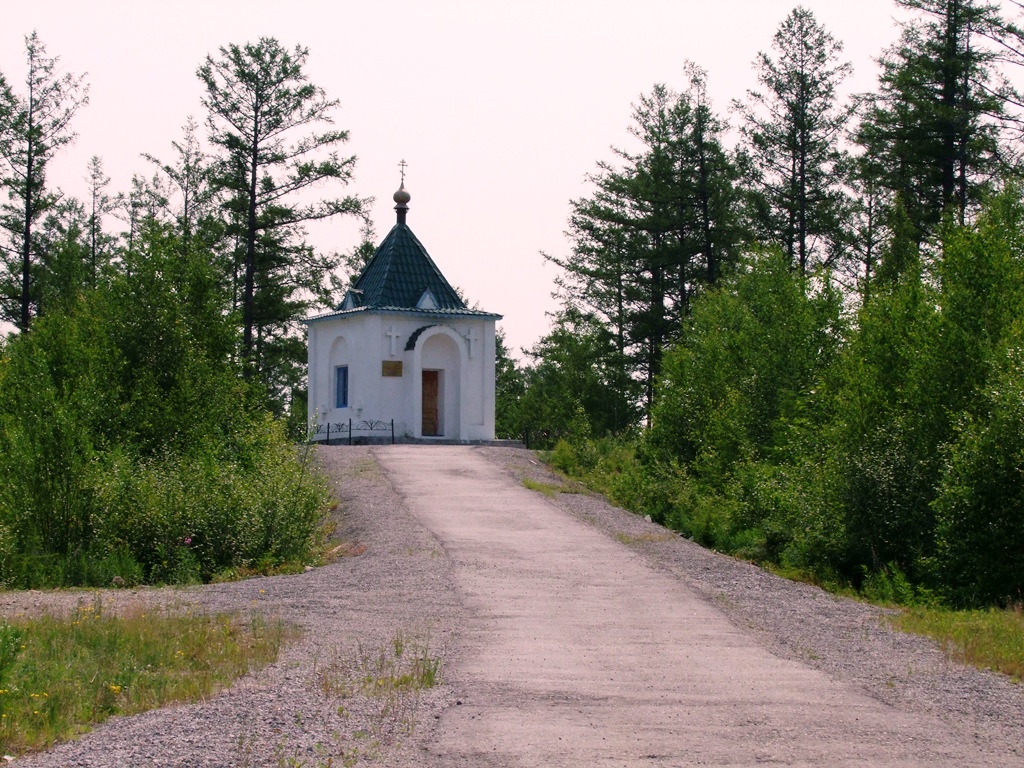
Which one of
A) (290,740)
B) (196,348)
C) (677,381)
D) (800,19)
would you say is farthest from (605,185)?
(290,740)

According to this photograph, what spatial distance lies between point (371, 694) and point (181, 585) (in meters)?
6.93

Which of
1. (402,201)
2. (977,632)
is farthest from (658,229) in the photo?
(977,632)

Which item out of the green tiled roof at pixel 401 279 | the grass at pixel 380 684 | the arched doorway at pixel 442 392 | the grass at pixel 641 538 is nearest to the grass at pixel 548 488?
the grass at pixel 641 538

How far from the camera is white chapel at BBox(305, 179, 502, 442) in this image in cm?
3434

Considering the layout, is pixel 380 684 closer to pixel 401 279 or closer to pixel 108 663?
pixel 108 663

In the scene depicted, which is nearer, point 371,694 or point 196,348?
point 371,694

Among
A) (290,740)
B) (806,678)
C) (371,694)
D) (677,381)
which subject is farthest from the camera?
(677,381)

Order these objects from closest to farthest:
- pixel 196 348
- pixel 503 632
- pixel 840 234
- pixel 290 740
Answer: pixel 290 740, pixel 503 632, pixel 196 348, pixel 840 234

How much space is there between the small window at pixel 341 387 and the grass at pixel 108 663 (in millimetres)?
23947

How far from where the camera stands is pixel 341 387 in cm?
3616

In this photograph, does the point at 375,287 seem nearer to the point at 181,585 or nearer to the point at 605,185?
the point at 605,185

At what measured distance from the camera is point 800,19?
39750 mm

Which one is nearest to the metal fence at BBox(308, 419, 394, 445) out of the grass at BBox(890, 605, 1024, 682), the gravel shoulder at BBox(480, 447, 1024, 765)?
the gravel shoulder at BBox(480, 447, 1024, 765)

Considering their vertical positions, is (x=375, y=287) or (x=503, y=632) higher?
(x=375, y=287)
